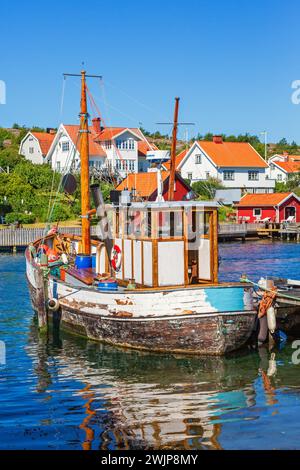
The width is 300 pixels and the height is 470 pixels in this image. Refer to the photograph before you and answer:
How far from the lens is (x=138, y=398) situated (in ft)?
50.5

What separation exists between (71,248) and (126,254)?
1038 centimetres

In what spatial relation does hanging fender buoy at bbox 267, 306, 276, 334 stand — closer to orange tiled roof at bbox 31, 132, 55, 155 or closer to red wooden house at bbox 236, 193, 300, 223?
red wooden house at bbox 236, 193, 300, 223

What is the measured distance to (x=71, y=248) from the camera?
1232 inches

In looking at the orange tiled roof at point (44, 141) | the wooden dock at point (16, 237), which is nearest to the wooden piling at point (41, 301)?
the wooden dock at point (16, 237)

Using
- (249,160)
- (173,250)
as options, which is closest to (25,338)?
(173,250)

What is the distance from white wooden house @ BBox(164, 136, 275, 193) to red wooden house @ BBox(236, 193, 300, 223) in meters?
11.2

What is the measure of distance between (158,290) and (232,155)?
68.8 meters

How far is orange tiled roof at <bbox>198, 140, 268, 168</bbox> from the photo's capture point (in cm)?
8350

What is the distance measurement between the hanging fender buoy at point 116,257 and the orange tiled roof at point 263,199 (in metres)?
49.7

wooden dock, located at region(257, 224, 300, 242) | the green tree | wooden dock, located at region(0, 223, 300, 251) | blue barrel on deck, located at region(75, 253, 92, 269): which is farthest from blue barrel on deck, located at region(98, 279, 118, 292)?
the green tree

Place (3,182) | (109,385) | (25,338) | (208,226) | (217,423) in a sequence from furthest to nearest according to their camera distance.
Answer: (3,182)
(25,338)
(208,226)
(109,385)
(217,423)

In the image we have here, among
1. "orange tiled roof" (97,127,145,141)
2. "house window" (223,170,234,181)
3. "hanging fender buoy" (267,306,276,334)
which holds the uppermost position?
"orange tiled roof" (97,127,145,141)

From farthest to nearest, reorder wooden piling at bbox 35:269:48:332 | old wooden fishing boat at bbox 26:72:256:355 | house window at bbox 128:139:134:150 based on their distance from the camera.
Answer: house window at bbox 128:139:134:150
wooden piling at bbox 35:269:48:332
old wooden fishing boat at bbox 26:72:256:355
